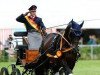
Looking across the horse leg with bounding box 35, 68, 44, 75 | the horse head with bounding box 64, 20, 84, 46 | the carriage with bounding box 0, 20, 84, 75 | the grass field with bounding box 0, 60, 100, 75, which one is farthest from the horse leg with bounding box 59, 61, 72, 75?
the grass field with bounding box 0, 60, 100, 75

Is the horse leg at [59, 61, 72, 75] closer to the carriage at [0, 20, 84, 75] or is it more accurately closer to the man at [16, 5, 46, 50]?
the carriage at [0, 20, 84, 75]

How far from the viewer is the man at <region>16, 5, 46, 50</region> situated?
17.2 m

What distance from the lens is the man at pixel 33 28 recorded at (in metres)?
17.2

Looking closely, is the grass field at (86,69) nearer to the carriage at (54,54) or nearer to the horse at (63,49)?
the carriage at (54,54)

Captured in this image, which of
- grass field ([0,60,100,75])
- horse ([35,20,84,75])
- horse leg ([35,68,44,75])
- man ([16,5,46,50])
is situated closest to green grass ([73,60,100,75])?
grass field ([0,60,100,75])

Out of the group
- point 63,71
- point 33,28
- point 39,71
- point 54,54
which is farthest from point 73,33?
point 39,71

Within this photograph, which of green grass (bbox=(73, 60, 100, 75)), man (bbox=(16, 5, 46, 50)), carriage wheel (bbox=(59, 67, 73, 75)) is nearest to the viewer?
carriage wheel (bbox=(59, 67, 73, 75))

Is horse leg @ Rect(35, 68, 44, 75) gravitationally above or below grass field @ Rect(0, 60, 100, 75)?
above

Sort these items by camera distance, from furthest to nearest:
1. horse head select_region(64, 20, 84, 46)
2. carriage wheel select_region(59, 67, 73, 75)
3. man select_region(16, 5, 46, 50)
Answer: man select_region(16, 5, 46, 50) → carriage wheel select_region(59, 67, 73, 75) → horse head select_region(64, 20, 84, 46)

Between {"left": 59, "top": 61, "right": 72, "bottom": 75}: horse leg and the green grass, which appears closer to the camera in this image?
{"left": 59, "top": 61, "right": 72, "bottom": 75}: horse leg

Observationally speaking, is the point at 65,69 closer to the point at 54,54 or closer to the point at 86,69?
the point at 54,54

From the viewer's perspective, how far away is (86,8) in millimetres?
38219

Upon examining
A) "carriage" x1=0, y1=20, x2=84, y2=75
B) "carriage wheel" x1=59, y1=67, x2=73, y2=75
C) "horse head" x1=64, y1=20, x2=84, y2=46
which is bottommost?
"carriage wheel" x1=59, y1=67, x2=73, y2=75

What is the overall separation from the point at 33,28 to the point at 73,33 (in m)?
1.82
